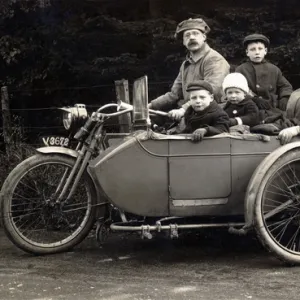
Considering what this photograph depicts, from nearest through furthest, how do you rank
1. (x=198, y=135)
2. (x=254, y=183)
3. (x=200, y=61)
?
(x=254, y=183) < (x=198, y=135) < (x=200, y=61)

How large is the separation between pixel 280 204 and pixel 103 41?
4.14m

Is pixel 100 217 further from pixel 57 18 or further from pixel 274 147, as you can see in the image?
pixel 57 18

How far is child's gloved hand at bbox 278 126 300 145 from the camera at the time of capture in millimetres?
4637

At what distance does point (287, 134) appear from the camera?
4.64 m

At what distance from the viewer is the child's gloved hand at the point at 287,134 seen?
4637 millimetres

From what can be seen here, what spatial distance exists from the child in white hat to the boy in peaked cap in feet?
1.48

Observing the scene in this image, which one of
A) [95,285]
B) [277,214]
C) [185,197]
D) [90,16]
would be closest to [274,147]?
[277,214]

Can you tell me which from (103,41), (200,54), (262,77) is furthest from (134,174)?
(103,41)

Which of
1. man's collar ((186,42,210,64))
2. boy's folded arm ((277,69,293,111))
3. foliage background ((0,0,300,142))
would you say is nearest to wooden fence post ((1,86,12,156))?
foliage background ((0,0,300,142))

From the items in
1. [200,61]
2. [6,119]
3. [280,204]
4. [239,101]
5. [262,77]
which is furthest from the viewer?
[6,119]

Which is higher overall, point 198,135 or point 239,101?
point 239,101

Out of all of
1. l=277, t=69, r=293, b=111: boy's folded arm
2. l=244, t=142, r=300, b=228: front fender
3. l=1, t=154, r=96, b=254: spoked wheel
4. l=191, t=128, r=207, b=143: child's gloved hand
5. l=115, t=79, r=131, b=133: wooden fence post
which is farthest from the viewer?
l=277, t=69, r=293, b=111: boy's folded arm

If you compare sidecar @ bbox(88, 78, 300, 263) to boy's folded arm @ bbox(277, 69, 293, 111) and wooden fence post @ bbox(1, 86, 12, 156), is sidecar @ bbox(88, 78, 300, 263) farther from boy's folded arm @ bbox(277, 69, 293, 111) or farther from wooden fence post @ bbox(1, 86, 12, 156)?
wooden fence post @ bbox(1, 86, 12, 156)

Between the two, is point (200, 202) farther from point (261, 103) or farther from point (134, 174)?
point (261, 103)
